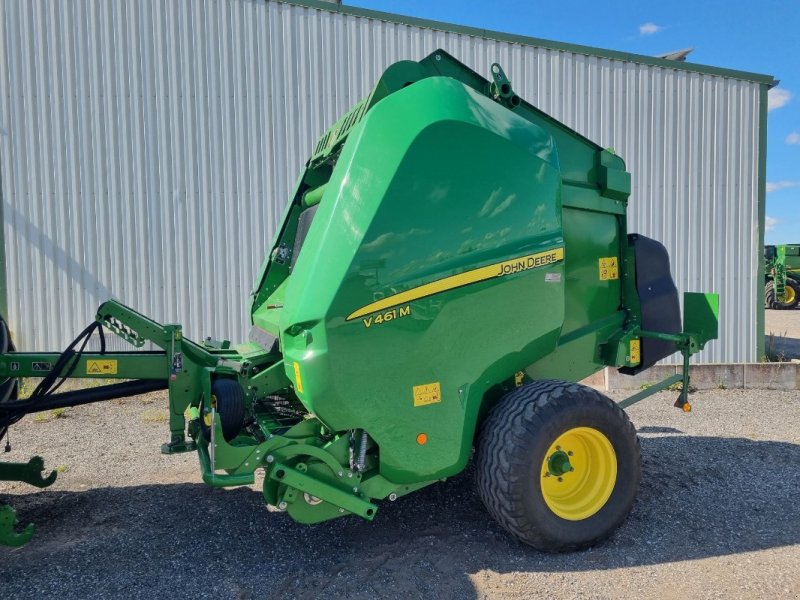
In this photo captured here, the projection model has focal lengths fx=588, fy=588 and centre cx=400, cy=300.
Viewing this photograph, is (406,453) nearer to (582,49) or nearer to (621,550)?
(621,550)

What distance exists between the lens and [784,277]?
19578mm

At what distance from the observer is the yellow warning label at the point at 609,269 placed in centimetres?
383

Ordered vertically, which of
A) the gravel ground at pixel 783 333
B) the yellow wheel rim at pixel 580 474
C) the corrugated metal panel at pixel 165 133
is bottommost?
the gravel ground at pixel 783 333

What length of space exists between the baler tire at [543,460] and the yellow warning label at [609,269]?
3.09 ft

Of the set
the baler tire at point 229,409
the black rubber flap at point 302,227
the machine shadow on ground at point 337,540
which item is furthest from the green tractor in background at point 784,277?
the baler tire at point 229,409

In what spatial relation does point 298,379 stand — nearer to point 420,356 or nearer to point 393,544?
point 420,356

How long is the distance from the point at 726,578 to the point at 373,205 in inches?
99.4

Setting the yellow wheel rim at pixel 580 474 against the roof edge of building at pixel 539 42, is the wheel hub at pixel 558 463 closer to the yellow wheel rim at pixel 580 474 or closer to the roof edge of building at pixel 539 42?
the yellow wheel rim at pixel 580 474

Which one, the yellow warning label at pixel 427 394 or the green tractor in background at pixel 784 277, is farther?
the green tractor in background at pixel 784 277

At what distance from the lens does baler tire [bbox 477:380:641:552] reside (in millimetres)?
2957

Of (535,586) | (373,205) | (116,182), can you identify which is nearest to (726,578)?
(535,586)

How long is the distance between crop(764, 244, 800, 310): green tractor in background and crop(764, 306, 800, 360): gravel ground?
0.40 m

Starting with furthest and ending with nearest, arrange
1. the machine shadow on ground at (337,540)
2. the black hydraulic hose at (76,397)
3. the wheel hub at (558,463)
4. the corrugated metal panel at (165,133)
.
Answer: the corrugated metal panel at (165,133)
the black hydraulic hose at (76,397)
the wheel hub at (558,463)
the machine shadow on ground at (337,540)

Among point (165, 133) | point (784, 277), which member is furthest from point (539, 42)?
point (784, 277)
